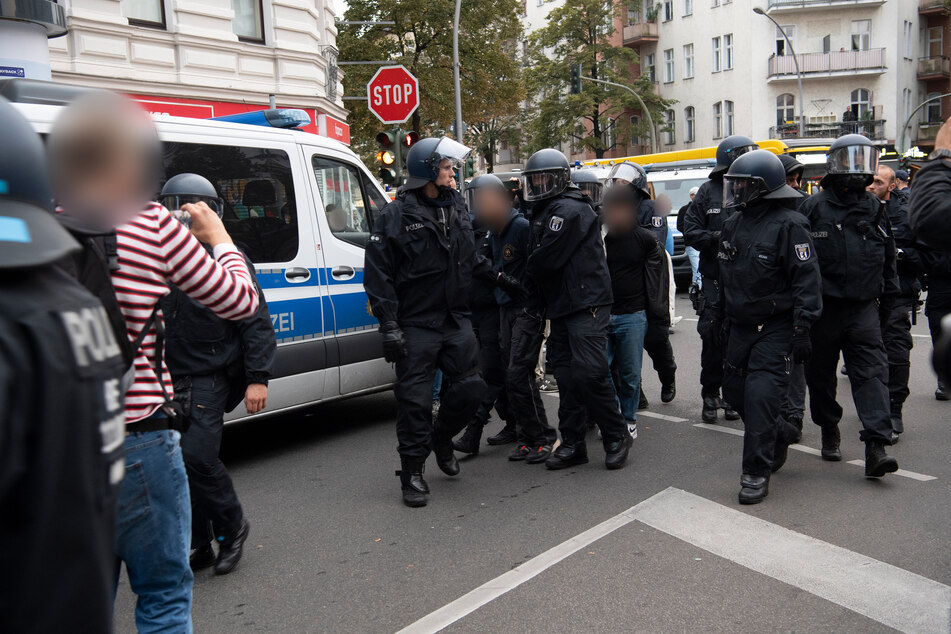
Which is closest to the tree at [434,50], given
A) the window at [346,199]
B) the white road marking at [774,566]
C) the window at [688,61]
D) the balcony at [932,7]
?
the window at [346,199]

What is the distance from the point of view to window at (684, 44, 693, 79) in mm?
49469

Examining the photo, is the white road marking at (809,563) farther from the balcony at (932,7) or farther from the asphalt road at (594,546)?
the balcony at (932,7)

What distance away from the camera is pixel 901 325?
649 cm

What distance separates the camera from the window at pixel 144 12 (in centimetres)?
1439

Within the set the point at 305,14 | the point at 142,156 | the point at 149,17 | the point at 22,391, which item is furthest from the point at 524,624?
the point at 305,14

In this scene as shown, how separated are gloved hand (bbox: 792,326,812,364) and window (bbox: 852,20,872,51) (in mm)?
46055

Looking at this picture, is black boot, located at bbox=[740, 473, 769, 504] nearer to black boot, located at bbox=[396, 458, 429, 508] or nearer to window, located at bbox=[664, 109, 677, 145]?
black boot, located at bbox=[396, 458, 429, 508]

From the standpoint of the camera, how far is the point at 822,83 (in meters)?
45.4

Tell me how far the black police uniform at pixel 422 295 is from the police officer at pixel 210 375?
3.26ft

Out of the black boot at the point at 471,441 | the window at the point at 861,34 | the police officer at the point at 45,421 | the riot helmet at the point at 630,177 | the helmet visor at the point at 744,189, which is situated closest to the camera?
the police officer at the point at 45,421

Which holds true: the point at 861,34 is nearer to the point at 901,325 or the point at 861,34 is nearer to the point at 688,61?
the point at 688,61

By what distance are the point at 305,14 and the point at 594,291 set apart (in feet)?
44.9

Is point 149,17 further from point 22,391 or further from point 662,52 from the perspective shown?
point 662,52

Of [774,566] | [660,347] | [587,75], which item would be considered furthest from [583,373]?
[587,75]
